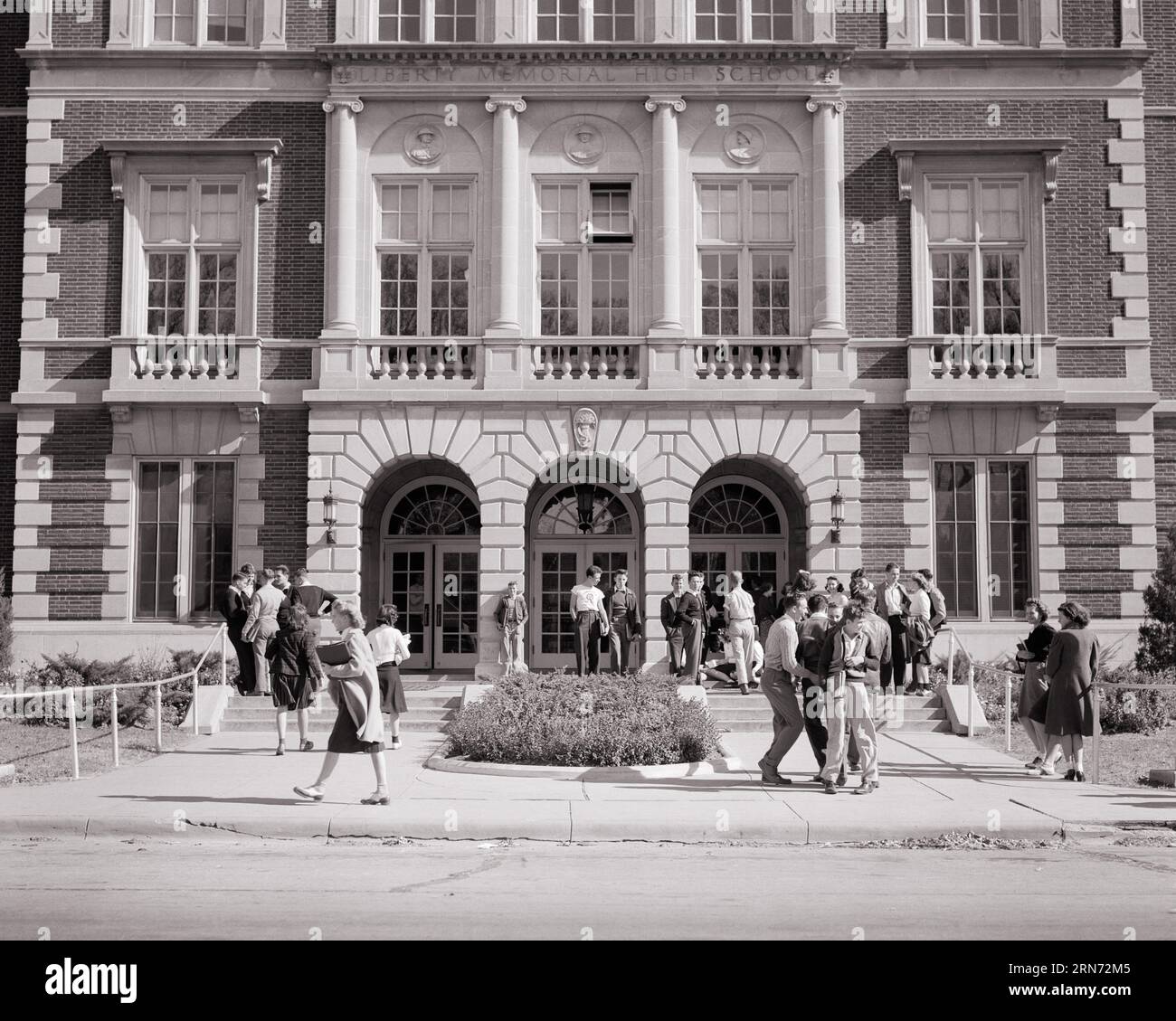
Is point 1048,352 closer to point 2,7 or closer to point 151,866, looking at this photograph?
point 151,866

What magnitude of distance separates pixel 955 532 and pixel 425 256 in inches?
417

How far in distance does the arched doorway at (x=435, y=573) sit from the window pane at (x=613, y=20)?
8640 mm

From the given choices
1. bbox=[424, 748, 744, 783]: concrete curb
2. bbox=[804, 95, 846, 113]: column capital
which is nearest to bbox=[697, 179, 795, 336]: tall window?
bbox=[804, 95, 846, 113]: column capital

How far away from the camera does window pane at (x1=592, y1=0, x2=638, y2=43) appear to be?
75.7 feet

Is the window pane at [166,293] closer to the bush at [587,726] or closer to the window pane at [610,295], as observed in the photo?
the window pane at [610,295]

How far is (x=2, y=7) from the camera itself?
23766 mm

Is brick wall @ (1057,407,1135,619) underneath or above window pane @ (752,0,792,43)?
underneath

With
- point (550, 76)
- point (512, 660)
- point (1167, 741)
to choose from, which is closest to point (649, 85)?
point (550, 76)

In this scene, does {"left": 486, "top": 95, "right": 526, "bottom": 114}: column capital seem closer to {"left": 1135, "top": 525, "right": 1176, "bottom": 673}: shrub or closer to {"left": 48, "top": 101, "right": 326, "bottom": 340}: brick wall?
{"left": 48, "top": 101, "right": 326, "bottom": 340}: brick wall

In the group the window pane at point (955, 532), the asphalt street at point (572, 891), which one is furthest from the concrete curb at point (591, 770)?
the window pane at point (955, 532)

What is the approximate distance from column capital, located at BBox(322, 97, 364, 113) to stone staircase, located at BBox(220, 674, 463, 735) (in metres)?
10.2

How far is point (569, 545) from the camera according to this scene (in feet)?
80.1

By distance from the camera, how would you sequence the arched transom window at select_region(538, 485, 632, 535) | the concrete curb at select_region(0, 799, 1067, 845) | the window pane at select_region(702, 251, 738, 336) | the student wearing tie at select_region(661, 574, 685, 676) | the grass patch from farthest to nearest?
1. the arched transom window at select_region(538, 485, 632, 535)
2. the window pane at select_region(702, 251, 738, 336)
3. the student wearing tie at select_region(661, 574, 685, 676)
4. the grass patch
5. the concrete curb at select_region(0, 799, 1067, 845)

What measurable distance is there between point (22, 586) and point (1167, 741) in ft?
59.5
